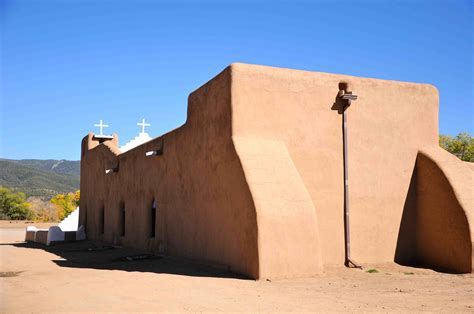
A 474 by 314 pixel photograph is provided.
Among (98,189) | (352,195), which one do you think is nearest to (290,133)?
(352,195)

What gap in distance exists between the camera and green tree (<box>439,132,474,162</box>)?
95.0 feet

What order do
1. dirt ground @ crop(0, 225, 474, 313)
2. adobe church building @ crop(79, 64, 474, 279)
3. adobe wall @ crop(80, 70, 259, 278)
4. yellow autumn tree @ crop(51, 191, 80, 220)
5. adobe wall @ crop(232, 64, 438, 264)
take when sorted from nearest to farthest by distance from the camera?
dirt ground @ crop(0, 225, 474, 313), adobe church building @ crop(79, 64, 474, 279), adobe wall @ crop(80, 70, 259, 278), adobe wall @ crop(232, 64, 438, 264), yellow autumn tree @ crop(51, 191, 80, 220)

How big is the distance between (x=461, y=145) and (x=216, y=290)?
1059 inches

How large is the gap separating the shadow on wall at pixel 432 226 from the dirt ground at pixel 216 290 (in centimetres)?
58

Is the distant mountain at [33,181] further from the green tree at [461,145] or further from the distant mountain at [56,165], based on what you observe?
the green tree at [461,145]

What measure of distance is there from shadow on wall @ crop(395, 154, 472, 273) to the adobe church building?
0.02 meters

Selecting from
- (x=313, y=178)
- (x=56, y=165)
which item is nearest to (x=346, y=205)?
(x=313, y=178)

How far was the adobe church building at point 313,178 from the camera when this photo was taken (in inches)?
353

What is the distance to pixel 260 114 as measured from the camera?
1007 centimetres

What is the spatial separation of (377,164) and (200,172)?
4.08m

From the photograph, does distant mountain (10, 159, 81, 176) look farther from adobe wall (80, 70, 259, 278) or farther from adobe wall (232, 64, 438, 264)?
adobe wall (232, 64, 438, 264)

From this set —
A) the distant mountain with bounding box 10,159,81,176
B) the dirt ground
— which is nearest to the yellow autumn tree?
the dirt ground

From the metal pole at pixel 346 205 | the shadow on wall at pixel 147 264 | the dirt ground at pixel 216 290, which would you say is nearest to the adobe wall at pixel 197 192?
the shadow on wall at pixel 147 264

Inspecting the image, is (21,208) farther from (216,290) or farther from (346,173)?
(216,290)
